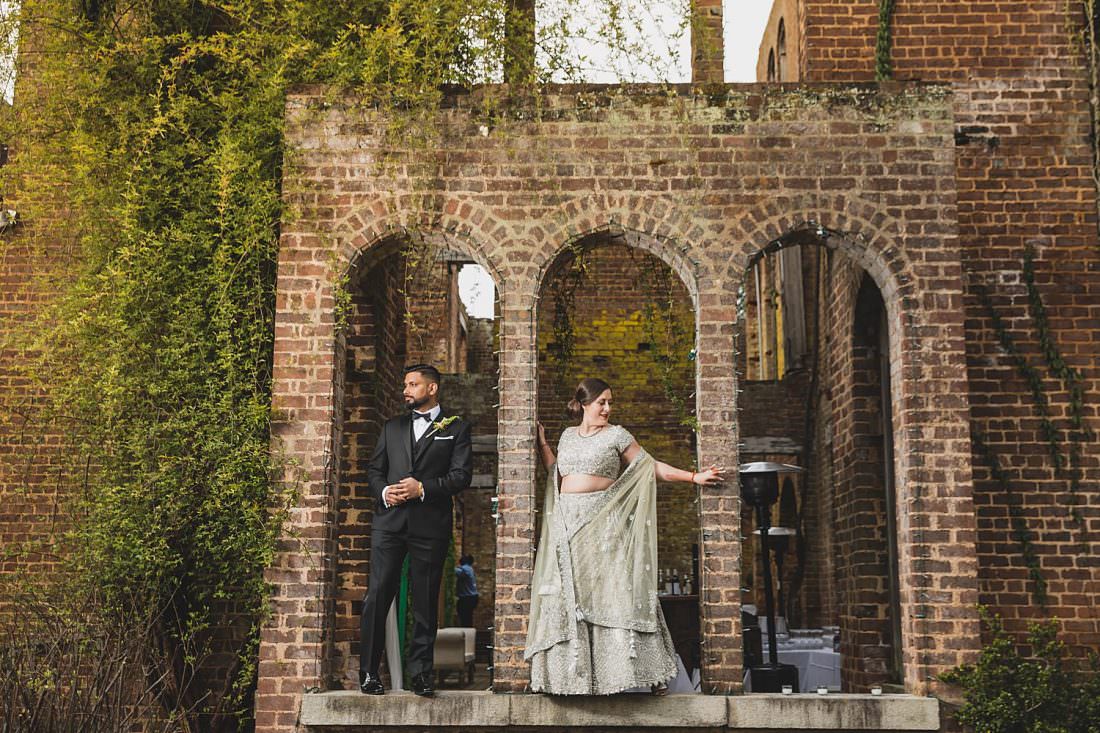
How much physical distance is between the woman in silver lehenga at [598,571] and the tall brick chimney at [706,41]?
269 centimetres

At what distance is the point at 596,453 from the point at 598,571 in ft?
2.29

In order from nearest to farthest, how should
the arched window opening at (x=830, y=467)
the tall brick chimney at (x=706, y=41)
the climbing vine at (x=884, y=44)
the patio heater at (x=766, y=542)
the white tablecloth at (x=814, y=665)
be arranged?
the tall brick chimney at (x=706, y=41)
the arched window opening at (x=830, y=467)
the patio heater at (x=766, y=542)
the climbing vine at (x=884, y=44)
the white tablecloth at (x=814, y=665)

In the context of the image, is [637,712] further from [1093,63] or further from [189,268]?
[1093,63]

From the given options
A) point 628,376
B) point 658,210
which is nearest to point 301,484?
point 658,210

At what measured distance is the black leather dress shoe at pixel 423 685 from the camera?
6262 mm

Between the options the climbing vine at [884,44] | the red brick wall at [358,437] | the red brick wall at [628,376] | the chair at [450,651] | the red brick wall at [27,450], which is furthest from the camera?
the red brick wall at [628,376]

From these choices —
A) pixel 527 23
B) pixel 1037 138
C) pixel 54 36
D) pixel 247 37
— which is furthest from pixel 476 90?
pixel 1037 138

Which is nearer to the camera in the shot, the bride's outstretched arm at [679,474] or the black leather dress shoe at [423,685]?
the black leather dress shoe at [423,685]

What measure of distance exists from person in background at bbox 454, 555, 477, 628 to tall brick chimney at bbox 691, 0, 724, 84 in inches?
303

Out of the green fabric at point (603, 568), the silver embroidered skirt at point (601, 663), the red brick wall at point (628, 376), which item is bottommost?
the silver embroidered skirt at point (601, 663)

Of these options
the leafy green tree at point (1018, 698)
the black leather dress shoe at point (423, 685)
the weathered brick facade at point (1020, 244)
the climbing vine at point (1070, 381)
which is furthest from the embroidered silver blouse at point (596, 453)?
the climbing vine at point (1070, 381)

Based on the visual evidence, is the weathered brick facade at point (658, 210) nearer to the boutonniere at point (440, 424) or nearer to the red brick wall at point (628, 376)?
the boutonniere at point (440, 424)

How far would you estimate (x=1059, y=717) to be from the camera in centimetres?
640

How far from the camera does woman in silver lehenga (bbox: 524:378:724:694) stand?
6121 mm
